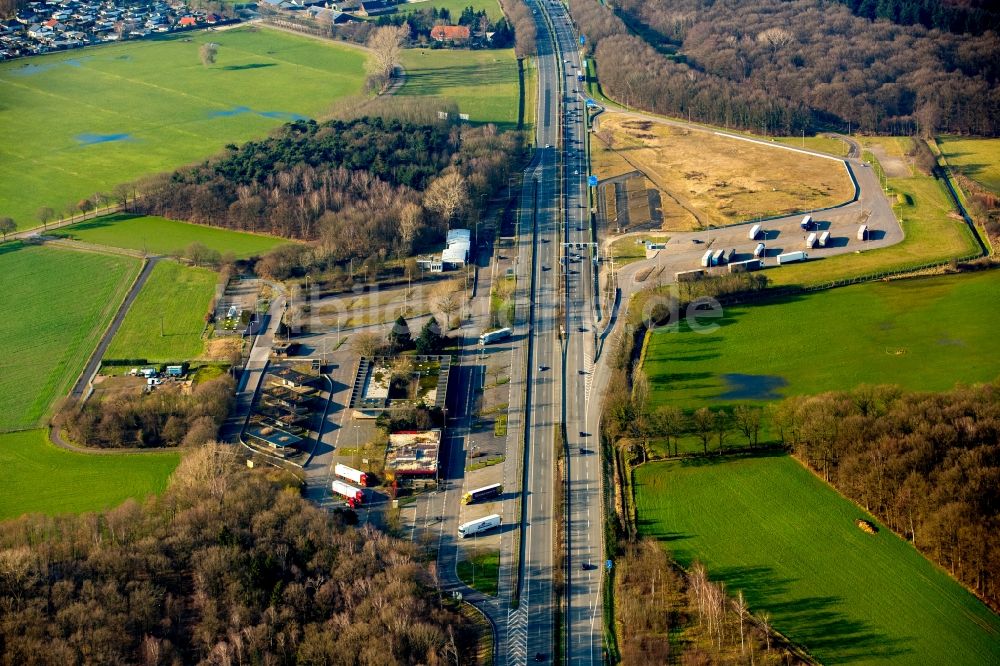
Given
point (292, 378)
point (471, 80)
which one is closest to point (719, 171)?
A: point (471, 80)

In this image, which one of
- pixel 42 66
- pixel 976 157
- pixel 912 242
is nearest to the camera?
pixel 912 242

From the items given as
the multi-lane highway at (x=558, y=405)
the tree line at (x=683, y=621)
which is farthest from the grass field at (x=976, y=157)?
the tree line at (x=683, y=621)

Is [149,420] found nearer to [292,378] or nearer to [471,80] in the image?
[292,378]

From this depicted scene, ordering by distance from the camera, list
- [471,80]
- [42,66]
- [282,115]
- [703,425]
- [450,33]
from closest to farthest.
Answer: [703,425]
[282,115]
[471,80]
[42,66]
[450,33]

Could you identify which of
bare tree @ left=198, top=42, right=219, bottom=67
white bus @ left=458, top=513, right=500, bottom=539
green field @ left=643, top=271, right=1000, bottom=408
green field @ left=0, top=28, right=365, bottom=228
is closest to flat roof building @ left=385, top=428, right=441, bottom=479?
white bus @ left=458, top=513, right=500, bottom=539

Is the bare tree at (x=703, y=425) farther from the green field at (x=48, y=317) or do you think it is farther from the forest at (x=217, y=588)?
the green field at (x=48, y=317)

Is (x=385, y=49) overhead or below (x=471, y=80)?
overhead

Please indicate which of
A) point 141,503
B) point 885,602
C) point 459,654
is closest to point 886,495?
point 885,602
